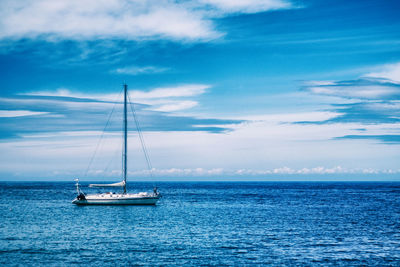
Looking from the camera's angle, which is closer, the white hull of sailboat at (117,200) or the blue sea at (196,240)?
the blue sea at (196,240)

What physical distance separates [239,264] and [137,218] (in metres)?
28.6

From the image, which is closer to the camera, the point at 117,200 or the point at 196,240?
the point at 196,240

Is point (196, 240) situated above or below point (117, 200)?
below

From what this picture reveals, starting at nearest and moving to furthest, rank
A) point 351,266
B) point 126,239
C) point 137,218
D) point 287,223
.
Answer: point 351,266
point 126,239
point 287,223
point 137,218

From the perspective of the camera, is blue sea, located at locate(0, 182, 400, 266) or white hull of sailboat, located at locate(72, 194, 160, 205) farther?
white hull of sailboat, located at locate(72, 194, 160, 205)

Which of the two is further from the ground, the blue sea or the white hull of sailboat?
the white hull of sailboat

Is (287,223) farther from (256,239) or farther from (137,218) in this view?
(137,218)

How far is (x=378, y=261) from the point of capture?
31.3 m

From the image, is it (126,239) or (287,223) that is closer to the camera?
(126,239)

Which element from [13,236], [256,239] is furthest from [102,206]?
[256,239]

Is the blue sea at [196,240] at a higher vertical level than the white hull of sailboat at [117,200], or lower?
lower

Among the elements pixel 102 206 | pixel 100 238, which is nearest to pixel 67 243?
pixel 100 238

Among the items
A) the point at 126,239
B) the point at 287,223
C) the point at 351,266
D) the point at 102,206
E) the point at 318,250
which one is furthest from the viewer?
the point at 102,206

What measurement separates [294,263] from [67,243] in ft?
64.8
